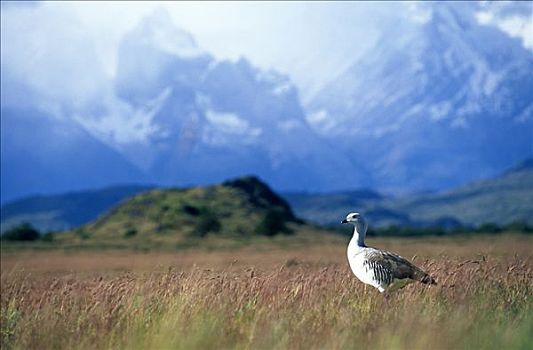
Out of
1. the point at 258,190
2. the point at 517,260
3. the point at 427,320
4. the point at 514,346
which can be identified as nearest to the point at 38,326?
the point at 427,320

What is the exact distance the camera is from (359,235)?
17.0 meters

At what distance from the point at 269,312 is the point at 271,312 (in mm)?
75

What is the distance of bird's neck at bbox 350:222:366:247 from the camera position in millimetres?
16938

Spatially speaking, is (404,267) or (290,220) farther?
(290,220)

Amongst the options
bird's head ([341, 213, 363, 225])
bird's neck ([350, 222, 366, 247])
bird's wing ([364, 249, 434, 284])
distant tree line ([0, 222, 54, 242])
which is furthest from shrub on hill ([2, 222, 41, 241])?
bird's wing ([364, 249, 434, 284])

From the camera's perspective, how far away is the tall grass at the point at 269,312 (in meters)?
12.9

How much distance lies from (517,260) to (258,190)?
96.3 m

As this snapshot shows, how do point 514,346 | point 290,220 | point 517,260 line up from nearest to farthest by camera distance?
point 514,346, point 517,260, point 290,220

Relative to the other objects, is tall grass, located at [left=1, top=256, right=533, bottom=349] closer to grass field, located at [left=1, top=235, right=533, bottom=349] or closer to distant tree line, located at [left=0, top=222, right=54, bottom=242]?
grass field, located at [left=1, top=235, right=533, bottom=349]

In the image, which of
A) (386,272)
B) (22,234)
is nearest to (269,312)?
(386,272)

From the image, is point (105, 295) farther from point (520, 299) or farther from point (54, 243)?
point (54, 243)

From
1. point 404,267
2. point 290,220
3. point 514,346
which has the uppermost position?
point 290,220

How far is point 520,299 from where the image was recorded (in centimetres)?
1556

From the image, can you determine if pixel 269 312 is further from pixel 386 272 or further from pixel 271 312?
pixel 386 272
